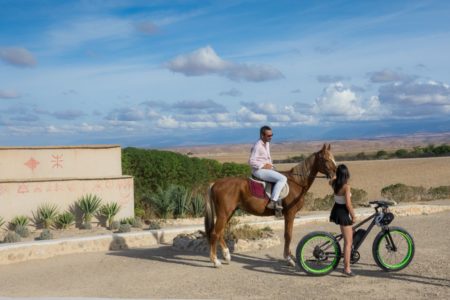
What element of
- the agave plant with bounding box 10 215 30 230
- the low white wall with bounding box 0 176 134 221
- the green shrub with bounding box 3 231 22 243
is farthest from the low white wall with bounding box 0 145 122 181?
the green shrub with bounding box 3 231 22 243

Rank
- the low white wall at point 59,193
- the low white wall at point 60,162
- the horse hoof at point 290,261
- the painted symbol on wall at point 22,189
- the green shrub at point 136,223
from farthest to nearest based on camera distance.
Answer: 1. the green shrub at point 136,223
2. the low white wall at point 60,162
3. the painted symbol on wall at point 22,189
4. the low white wall at point 59,193
5. the horse hoof at point 290,261

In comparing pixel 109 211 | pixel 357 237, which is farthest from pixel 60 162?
pixel 357 237

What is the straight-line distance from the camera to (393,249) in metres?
9.53

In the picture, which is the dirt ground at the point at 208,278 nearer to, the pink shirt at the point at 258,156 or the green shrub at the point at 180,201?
the pink shirt at the point at 258,156

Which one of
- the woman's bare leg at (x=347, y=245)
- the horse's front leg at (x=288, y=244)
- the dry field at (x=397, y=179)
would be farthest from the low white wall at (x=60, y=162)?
the dry field at (x=397, y=179)

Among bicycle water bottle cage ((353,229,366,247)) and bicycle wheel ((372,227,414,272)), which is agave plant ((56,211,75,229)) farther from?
bicycle wheel ((372,227,414,272))

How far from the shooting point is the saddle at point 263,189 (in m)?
10.4

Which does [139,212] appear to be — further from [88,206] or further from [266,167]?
[266,167]

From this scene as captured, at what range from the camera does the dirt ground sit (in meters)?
8.51

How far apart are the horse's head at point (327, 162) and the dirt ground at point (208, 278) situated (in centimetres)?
165

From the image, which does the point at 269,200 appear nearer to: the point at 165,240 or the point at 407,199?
the point at 165,240

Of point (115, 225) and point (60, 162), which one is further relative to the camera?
point (60, 162)

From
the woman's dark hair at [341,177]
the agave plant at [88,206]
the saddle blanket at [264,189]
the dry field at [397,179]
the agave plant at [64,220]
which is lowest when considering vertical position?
the dry field at [397,179]

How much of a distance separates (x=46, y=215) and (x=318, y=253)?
7.66 metres
